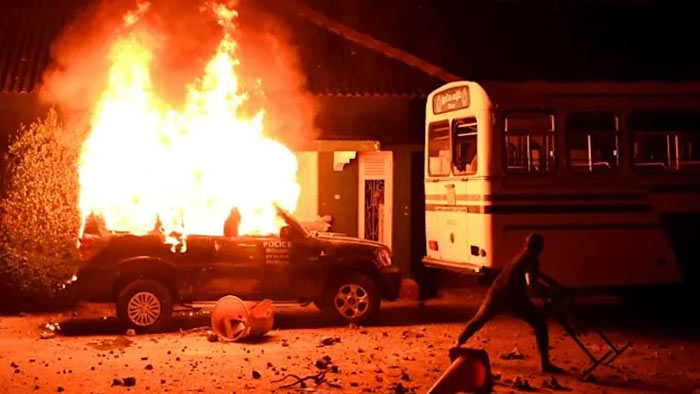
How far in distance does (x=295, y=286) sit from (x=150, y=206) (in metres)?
3.06

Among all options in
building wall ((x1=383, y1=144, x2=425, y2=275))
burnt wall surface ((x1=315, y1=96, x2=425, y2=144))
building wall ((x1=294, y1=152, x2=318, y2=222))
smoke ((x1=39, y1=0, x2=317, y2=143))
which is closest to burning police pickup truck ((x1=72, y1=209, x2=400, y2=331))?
building wall ((x1=383, y1=144, x2=425, y2=275))

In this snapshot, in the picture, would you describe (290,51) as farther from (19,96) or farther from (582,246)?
(582,246)

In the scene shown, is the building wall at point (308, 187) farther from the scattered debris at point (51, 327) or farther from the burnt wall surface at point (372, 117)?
the scattered debris at point (51, 327)

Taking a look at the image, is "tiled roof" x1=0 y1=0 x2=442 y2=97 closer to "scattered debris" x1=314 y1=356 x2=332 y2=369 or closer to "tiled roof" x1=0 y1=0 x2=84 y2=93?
"tiled roof" x1=0 y1=0 x2=84 y2=93

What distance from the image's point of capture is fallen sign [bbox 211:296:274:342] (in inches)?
467

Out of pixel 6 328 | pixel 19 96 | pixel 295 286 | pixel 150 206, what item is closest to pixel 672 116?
pixel 295 286

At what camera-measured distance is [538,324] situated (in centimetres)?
996

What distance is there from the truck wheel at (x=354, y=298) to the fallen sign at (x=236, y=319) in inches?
56.3

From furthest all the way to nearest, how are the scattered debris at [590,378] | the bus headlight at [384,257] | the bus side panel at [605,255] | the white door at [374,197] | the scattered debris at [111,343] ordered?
the white door at [374,197], the bus headlight at [384,257], the bus side panel at [605,255], the scattered debris at [111,343], the scattered debris at [590,378]

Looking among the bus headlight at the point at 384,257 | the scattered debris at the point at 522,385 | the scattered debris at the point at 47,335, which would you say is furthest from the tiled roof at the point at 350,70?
the scattered debris at the point at 522,385

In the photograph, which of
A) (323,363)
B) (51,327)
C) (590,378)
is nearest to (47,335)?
(51,327)

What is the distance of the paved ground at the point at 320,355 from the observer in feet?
31.2

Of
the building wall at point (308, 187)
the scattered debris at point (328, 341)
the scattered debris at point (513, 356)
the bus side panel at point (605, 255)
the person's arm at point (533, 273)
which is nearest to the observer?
the person's arm at point (533, 273)

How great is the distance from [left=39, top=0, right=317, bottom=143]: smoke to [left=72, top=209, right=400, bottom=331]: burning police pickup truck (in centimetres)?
406
